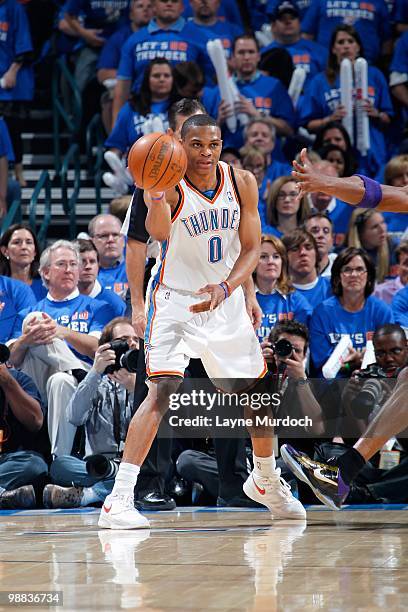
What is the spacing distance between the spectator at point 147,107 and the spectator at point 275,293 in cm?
259

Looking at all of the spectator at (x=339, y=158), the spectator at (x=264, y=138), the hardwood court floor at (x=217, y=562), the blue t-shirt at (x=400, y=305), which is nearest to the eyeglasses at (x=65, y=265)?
the hardwood court floor at (x=217, y=562)

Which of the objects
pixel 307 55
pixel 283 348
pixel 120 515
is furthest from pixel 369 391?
pixel 307 55

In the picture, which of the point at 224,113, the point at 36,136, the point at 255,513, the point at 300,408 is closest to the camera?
the point at 255,513

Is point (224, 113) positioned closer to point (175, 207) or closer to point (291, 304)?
Answer: point (291, 304)

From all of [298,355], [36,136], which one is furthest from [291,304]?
[36,136]

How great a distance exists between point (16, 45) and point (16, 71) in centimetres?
29

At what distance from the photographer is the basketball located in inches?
200

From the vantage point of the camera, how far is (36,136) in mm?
11969

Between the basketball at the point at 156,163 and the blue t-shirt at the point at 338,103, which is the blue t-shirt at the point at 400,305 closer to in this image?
the basketball at the point at 156,163

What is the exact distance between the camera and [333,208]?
9594mm

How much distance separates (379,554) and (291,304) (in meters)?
3.59

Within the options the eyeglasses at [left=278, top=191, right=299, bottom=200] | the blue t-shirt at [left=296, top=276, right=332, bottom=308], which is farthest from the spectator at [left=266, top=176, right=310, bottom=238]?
the blue t-shirt at [left=296, top=276, right=332, bottom=308]

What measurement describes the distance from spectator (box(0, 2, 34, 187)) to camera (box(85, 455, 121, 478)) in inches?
209

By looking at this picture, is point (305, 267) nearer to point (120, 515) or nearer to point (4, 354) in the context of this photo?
point (4, 354)
